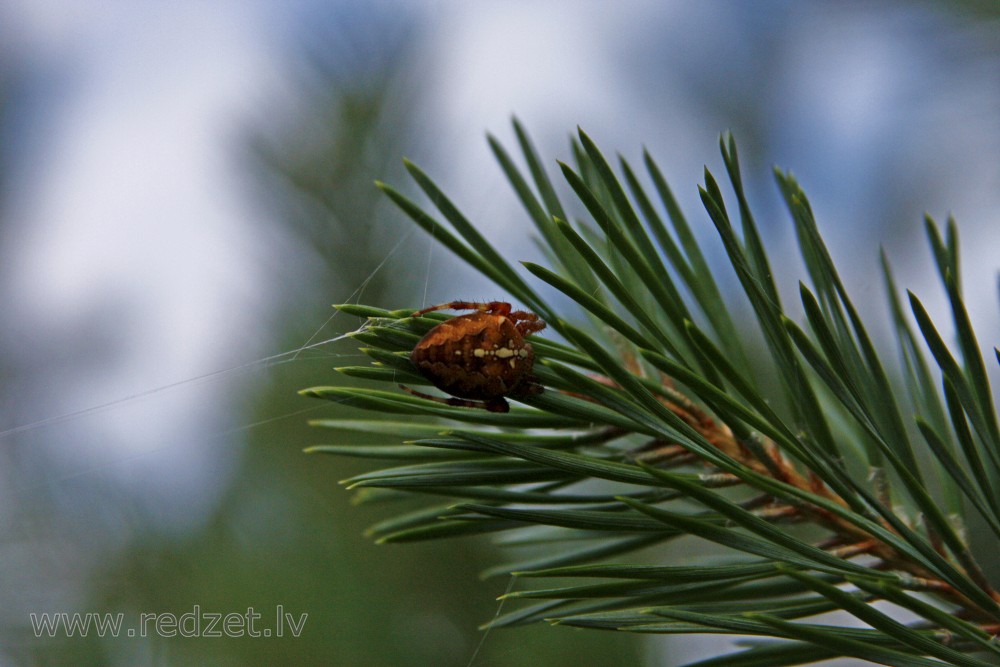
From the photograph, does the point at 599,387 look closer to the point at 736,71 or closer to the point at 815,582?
the point at 815,582

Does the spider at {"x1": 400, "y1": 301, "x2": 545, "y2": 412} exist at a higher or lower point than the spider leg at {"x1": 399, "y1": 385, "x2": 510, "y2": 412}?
higher

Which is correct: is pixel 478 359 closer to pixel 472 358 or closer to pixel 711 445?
pixel 472 358

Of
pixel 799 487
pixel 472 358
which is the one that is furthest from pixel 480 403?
pixel 799 487

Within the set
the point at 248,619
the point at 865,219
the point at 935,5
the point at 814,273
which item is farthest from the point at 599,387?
the point at 865,219

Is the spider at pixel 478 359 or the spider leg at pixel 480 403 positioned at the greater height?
the spider at pixel 478 359

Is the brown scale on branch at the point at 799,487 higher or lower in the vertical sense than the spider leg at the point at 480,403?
higher

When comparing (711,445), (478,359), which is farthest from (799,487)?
(478,359)

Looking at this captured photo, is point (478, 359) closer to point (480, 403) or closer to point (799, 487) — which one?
point (480, 403)

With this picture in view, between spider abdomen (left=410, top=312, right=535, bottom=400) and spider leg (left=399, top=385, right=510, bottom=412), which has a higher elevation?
spider abdomen (left=410, top=312, right=535, bottom=400)
